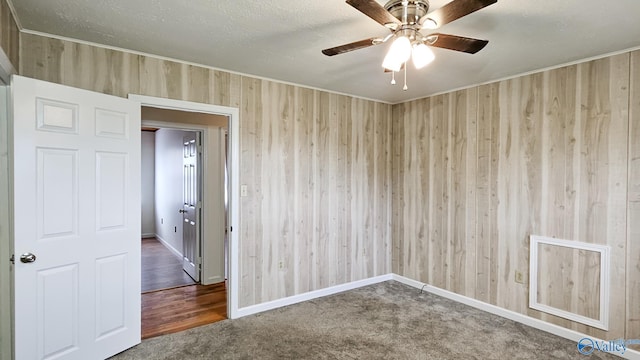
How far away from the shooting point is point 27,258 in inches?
82.5

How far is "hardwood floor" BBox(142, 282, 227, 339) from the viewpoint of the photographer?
320 centimetres

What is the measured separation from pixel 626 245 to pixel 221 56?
3.74 m

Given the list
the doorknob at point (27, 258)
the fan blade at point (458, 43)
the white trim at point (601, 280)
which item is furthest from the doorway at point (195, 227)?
the white trim at point (601, 280)

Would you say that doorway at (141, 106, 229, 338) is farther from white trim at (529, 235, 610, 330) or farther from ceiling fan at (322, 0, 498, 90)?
white trim at (529, 235, 610, 330)

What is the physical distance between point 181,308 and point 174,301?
274mm

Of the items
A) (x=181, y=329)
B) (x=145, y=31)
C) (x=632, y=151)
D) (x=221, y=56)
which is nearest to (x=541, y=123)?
(x=632, y=151)

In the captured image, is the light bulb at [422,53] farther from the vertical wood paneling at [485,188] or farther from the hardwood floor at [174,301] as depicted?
the hardwood floor at [174,301]

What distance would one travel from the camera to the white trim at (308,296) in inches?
136

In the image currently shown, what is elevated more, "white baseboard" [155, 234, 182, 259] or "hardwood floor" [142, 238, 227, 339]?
"white baseboard" [155, 234, 182, 259]

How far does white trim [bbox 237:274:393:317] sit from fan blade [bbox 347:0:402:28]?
9.82 feet

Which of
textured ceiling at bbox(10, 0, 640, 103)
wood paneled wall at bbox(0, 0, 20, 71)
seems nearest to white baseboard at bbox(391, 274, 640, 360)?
textured ceiling at bbox(10, 0, 640, 103)

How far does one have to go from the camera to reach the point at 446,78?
344cm

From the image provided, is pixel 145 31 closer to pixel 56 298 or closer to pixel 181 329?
pixel 56 298

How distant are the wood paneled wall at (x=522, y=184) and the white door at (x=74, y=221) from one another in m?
3.25
